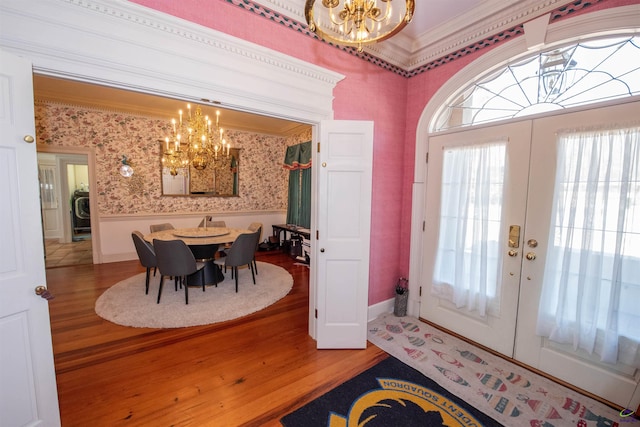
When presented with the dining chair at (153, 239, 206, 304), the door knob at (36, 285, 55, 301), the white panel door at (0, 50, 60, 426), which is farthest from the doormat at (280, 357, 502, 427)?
the dining chair at (153, 239, 206, 304)

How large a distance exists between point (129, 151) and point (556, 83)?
6.70 metres

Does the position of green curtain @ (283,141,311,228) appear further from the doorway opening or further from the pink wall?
the doorway opening

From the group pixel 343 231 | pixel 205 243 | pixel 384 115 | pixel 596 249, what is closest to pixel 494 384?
pixel 596 249

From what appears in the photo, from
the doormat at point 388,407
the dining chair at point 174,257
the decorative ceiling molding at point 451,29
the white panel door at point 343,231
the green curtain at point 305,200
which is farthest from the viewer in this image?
the green curtain at point 305,200

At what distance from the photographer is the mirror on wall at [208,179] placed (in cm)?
569

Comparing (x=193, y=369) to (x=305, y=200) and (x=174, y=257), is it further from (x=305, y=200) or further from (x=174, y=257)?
(x=305, y=200)

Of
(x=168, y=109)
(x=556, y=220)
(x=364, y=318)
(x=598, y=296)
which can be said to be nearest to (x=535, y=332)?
(x=598, y=296)

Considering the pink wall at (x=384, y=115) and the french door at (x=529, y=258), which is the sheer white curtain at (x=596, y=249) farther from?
the pink wall at (x=384, y=115)

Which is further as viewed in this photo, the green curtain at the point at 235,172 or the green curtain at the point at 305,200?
the green curtain at the point at 235,172

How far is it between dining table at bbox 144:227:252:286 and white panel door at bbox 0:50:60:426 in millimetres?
2037

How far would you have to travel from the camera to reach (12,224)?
133 cm

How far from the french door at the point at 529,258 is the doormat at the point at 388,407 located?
89 cm

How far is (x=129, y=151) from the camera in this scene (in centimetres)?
522

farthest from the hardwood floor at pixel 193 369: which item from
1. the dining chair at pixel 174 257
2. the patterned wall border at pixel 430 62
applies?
the patterned wall border at pixel 430 62
